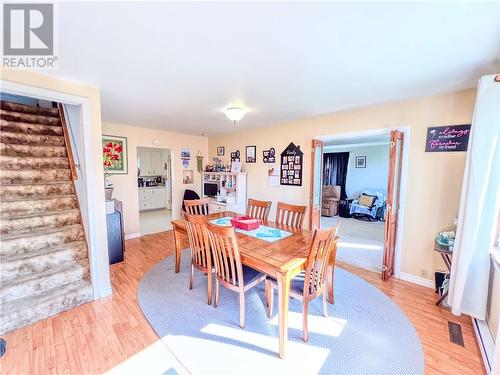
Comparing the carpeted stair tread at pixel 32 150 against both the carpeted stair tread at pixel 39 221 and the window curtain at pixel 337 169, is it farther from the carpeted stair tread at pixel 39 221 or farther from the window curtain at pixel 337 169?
the window curtain at pixel 337 169

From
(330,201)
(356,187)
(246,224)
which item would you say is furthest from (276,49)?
(356,187)

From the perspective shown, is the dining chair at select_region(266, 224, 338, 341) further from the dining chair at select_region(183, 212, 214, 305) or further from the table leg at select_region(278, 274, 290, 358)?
the dining chair at select_region(183, 212, 214, 305)

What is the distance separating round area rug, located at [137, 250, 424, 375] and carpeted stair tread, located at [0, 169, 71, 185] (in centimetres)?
190

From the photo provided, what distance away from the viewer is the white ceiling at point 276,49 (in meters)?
1.25

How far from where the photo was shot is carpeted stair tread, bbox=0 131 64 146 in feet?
9.40

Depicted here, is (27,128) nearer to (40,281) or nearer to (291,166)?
(40,281)

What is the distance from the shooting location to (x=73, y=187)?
2980mm

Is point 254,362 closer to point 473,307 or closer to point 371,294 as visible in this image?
point 371,294

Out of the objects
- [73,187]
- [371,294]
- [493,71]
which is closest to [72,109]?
[73,187]

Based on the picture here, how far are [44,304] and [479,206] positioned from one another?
3.97 metres

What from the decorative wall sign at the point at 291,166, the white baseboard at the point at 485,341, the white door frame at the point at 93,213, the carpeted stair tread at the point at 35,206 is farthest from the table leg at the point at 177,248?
the white baseboard at the point at 485,341

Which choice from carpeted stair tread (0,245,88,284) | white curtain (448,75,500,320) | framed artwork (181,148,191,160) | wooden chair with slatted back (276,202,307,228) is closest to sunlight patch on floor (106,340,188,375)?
carpeted stair tread (0,245,88,284)

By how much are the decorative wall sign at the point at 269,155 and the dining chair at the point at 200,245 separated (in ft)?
7.83

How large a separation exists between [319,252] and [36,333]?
2.47 metres
